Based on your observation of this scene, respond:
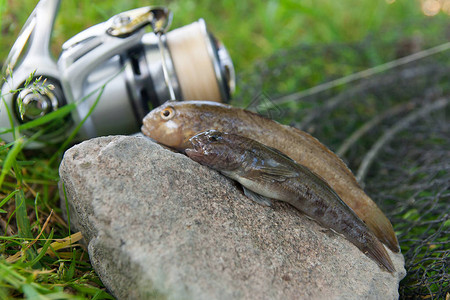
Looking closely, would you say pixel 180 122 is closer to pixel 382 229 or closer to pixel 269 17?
pixel 382 229

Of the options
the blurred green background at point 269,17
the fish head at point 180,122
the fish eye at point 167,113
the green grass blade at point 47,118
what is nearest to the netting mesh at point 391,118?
the blurred green background at point 269,17

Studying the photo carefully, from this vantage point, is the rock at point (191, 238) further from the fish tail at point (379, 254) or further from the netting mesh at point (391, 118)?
the netting mesh at point (391, 118)

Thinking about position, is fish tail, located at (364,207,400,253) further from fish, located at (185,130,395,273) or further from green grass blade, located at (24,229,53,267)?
green grass blade, located at (24,229,53,267)

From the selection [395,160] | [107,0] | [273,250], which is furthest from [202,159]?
[107,0]

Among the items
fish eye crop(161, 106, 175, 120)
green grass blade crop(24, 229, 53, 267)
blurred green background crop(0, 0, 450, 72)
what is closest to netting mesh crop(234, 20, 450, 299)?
blurred green background crop(0, 0, 450, 72)

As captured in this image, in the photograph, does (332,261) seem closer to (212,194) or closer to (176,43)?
(212,194)

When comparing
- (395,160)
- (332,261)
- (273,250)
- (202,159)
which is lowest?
(395,160)
